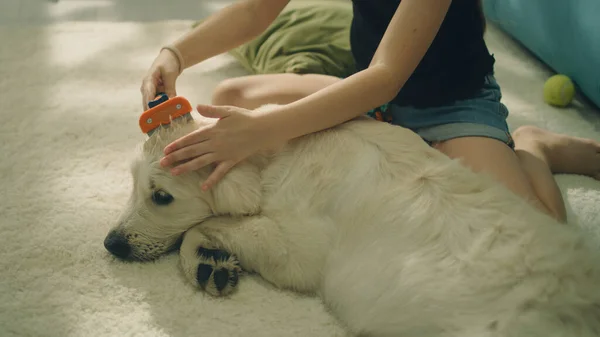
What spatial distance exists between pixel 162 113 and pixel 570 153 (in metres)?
1.25

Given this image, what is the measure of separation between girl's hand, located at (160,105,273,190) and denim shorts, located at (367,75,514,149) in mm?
528

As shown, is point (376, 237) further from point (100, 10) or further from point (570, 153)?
point (100, 10)

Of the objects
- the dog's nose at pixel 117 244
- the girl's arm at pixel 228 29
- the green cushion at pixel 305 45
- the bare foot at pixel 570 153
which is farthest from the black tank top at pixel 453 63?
the dog's nose at pixel 117 244

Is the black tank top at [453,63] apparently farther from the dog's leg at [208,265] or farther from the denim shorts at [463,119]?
the dog's leg at [208,265]

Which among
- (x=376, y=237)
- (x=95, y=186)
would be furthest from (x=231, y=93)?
(x=376, y=237)

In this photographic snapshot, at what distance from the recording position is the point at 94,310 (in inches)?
47.8

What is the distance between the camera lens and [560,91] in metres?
2.07

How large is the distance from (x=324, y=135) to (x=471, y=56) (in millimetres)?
569

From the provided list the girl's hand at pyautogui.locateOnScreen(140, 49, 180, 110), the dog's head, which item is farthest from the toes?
the girl's hand at pyautogui.locateOnScreen(140, 49, 180, 110)

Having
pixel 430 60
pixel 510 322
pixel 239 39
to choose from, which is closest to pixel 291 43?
pixel 239 39

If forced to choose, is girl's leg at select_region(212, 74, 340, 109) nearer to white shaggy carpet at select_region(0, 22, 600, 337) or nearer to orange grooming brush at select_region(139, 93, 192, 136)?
white shaggy carpet at select_region(0, 22, 600, 337)

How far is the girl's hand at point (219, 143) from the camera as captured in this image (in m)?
1.20

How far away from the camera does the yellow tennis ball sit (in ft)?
6.80

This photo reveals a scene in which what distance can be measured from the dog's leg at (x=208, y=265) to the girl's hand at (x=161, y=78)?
16.0 inches
